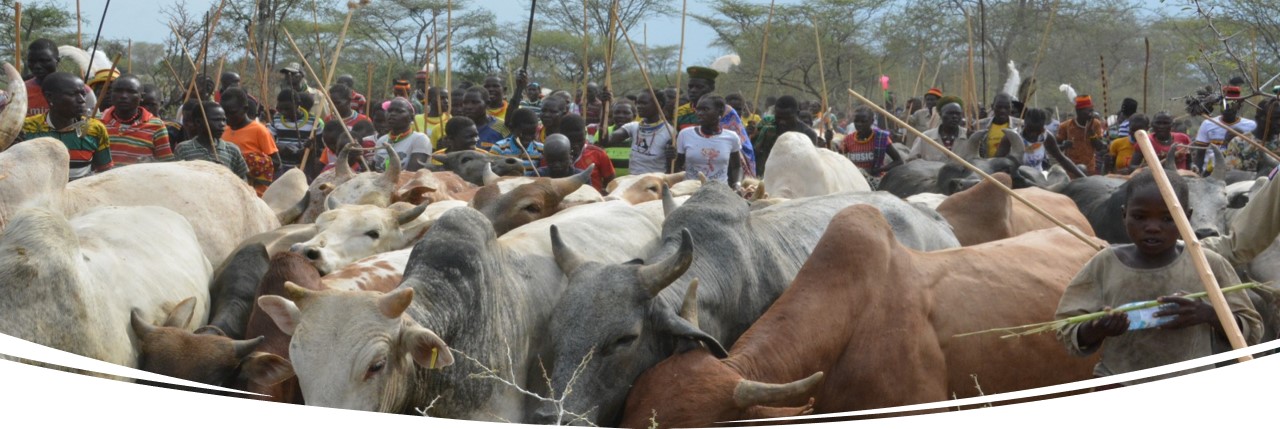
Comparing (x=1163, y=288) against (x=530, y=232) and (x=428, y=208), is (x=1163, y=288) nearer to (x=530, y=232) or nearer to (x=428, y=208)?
(x=530, y=232)

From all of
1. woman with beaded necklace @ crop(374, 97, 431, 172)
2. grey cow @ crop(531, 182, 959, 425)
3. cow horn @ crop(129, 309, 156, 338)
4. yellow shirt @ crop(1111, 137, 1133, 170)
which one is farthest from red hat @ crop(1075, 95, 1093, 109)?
cow horn @ crop(129, 309, 156, 338)

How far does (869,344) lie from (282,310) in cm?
188

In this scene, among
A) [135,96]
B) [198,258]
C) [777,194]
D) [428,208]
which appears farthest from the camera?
[777,194]

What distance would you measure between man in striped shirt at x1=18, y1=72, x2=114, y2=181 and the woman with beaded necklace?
2.92 meters

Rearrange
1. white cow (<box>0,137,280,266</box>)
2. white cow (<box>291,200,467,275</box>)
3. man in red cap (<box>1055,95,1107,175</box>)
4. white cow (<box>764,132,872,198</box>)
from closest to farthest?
white cow (<box>0,137,280,266</box>) < white cow (<box>291,200,467,275</box>) < white cow (<box>764,132,872,198</box>) < man in red cap (<box>1055,95,1107,175</box>)

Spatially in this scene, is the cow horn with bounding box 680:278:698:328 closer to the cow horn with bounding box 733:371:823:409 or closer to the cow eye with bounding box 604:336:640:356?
the cow eye with bounding box 604:336:640:356

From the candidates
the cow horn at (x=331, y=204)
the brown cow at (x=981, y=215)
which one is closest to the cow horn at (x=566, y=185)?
the cow horn at (x=331, y=204)

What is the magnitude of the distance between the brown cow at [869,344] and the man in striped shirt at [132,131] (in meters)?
4.43

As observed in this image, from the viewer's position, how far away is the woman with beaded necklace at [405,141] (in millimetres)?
9703

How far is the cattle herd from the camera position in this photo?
3.86 meters

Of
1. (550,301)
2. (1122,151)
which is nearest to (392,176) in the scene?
(550,301)

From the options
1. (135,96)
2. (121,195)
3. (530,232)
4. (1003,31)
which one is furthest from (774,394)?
(1003,31)

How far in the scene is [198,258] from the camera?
5633mm

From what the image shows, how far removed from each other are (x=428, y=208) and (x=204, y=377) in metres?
2.32
